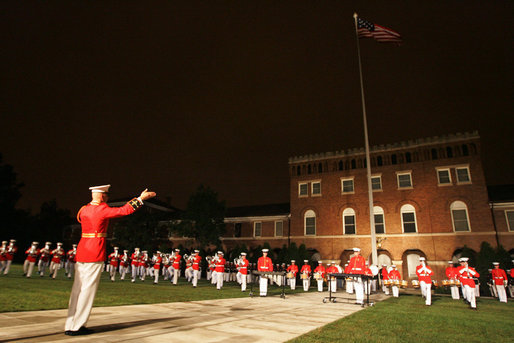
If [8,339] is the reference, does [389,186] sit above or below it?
above

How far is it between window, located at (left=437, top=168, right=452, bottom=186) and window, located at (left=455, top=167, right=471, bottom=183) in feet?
2.48

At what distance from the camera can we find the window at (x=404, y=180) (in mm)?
31244

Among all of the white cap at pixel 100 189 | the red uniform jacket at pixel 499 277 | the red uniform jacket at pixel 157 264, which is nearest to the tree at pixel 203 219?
the red uniform jacket at pixel 157 264

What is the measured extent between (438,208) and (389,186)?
16.4 ft

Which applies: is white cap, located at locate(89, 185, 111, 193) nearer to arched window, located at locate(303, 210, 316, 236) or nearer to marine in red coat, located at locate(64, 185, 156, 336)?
marine in red coat, located at locate(64, 185, 156, 336)

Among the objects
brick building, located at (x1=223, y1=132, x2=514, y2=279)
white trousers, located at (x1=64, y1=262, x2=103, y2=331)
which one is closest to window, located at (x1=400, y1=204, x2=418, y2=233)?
brick building, located at (x1=223, y1=132, x2=514, y2=279)

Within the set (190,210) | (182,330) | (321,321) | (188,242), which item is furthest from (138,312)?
(188,242)

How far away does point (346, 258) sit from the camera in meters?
32.1

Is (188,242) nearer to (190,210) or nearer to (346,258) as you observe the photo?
(190,210)

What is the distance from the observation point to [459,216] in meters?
28.3

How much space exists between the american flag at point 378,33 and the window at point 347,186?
1736 cm

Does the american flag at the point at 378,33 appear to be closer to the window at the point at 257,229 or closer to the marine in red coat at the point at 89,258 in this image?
the marine in red coat at the point at 89,258

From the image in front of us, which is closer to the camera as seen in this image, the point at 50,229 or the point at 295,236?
the point at 295,236

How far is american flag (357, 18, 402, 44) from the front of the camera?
1962 centimetres
